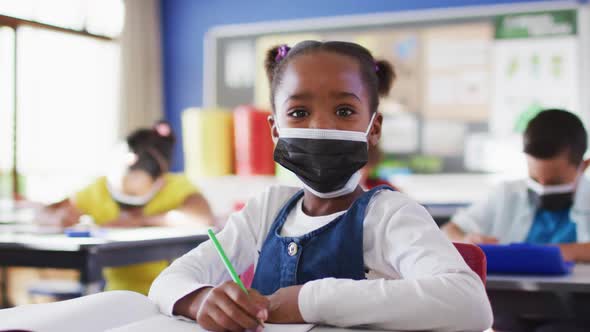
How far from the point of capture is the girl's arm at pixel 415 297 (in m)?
0.87

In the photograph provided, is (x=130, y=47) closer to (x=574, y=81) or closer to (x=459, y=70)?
(x=459, y=70)

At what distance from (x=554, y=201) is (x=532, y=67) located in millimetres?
2257

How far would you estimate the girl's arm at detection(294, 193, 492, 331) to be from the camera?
87 centimetres

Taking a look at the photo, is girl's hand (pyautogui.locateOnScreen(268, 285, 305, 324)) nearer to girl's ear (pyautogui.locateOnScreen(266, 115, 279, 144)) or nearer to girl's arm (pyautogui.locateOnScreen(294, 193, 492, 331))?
girl's arm (pyautogui.locateOnScreen(294, 193, 492, 331))

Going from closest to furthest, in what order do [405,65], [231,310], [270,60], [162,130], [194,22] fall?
[231,310], [270,60], [162,130], [405,65], [194,22]

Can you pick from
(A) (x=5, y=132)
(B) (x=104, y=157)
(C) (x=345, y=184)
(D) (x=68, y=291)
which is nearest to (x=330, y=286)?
(C) (x=345, y=184)

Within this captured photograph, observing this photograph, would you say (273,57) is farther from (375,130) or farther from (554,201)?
(554,201)

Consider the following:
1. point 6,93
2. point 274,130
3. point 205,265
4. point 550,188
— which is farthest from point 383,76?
point 6,93

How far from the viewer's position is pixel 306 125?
113 centimetres

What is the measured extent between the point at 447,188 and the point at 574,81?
1067mm

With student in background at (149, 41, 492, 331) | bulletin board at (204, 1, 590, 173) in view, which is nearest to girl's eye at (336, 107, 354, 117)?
student in background at (149, 41, 492, 331)

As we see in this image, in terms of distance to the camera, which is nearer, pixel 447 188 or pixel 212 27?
pixel 447 188

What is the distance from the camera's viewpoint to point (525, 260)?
1786mm

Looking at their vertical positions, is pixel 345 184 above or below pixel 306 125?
below
